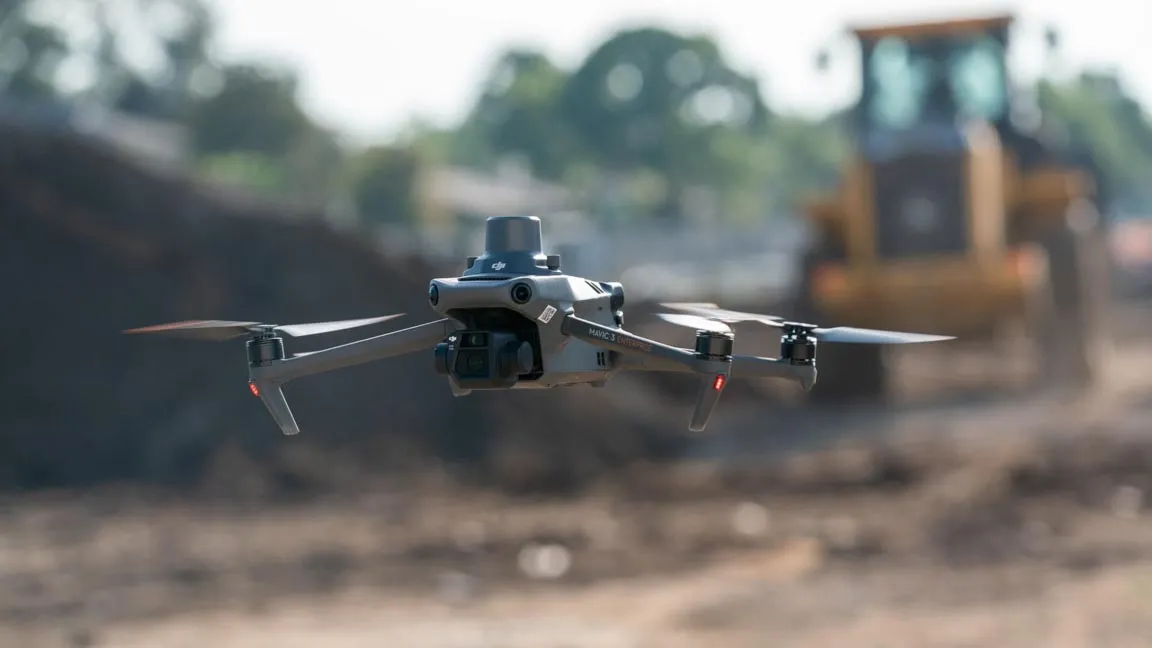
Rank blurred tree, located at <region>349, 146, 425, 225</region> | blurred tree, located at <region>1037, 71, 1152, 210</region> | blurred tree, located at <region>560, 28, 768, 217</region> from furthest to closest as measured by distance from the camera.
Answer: blurred tree, located at <region>1037, 71, 1152, 210</region> < blurred tree, located at <region>560, 28, 768, 217</region> < blurred tree, located at <region>349, 146, 425, 225</region>

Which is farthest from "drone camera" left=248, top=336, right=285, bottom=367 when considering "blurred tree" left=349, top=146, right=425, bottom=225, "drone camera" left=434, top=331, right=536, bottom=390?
"blurred tree" left=349, top=146, right=425, bottom=225

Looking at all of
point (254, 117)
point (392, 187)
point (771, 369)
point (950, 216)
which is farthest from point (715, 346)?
point (254, 117)

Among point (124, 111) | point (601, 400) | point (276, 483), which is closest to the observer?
point (276, 483)

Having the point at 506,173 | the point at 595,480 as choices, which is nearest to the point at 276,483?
the point at 595,480

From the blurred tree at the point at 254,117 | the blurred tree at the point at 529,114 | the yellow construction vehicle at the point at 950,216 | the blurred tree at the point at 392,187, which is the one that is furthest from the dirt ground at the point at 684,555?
the blurred tree at the point at 529,114

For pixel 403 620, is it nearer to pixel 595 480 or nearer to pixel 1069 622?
pixel 1069 622

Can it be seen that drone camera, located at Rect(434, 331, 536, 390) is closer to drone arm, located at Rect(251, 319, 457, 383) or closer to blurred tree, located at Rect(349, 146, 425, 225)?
drone arm, located at Rect(251, 319, 457, 383)

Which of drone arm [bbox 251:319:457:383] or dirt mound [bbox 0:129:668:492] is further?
dirt mound [bbox 0:129:668:492]
